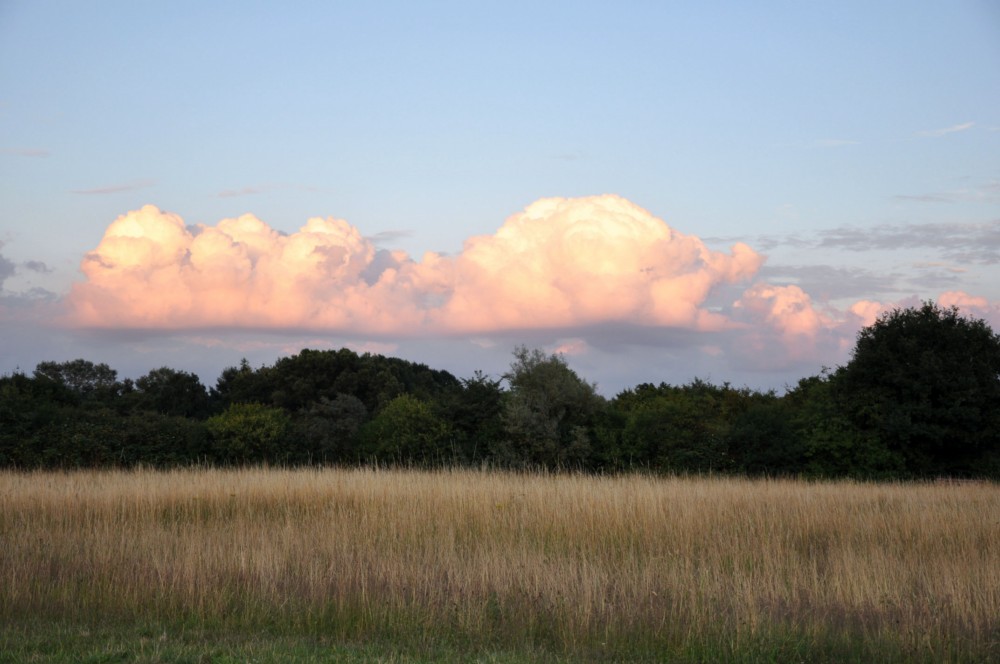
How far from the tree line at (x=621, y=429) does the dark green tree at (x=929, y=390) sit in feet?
0.12

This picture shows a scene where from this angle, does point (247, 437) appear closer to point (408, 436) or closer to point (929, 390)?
point (408, 436)

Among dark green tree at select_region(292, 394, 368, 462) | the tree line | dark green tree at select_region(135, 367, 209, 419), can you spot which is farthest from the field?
dark green tree at select_region(135, 367, 209, 419)

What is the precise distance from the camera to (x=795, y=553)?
37.7 ft

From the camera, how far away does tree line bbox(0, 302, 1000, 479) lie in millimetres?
22578

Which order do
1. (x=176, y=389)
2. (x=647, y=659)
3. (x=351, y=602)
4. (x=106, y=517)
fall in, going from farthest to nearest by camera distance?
(x=176, y=389) < (x=106, y=517) < (x=351, y=602) < (x=647, y=659)

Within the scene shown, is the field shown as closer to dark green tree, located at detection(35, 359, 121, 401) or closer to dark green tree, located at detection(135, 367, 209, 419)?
dark green tree, located at detection(135, 367, 209, 419)

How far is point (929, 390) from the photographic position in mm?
22578

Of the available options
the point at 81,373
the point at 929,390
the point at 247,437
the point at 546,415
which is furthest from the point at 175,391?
the point at 929,390

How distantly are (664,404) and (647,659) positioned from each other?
16416 mm

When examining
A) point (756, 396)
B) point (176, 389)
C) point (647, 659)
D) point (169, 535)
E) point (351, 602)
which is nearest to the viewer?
point (647, 659)

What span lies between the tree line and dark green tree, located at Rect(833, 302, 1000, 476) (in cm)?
4

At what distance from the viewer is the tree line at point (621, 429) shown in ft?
74.1

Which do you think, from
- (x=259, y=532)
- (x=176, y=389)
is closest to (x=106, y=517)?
(x=259, y=532)

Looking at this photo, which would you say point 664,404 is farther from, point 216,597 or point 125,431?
point 216,597
